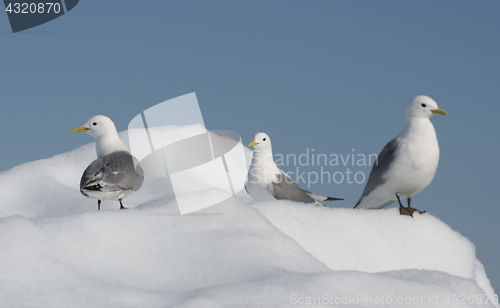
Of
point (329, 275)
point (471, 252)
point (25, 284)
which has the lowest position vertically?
point (471, 252)

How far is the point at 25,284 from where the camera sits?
2.38m

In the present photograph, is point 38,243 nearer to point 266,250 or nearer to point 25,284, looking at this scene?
point 25,284

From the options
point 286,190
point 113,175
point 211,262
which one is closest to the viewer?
point 211,262

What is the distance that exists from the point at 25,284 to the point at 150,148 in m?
3.57

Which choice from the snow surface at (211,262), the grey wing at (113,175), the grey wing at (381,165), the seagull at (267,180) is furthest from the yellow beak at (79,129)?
the grey wing at (381,165)

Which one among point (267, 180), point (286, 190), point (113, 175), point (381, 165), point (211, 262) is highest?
point (113, 175)

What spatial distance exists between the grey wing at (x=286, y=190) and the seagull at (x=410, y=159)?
98 centimetres

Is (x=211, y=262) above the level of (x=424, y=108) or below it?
below

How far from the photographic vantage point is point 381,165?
15.4 ft

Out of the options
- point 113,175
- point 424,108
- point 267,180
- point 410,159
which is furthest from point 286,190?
point 113,175

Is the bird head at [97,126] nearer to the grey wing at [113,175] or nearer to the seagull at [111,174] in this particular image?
the seagull at [111,174]

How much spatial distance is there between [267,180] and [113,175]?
1856 mm

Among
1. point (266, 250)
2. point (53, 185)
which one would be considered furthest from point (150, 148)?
point (266, 250)

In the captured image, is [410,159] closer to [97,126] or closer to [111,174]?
[111,174]
